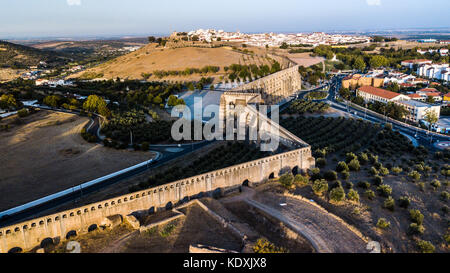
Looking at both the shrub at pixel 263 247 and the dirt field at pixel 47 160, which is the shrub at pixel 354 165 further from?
the dirt field at pixel 47 160

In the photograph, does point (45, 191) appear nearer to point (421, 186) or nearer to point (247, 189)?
point (247, 189)

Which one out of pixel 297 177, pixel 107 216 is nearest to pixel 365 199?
pixel 297 177

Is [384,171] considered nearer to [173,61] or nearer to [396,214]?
[396,214]

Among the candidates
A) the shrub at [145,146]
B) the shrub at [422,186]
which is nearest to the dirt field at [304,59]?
the shrub at [145,146]

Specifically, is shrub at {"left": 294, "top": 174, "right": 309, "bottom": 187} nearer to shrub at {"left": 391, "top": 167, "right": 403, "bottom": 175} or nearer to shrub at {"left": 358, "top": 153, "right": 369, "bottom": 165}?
shrub at {"left": 358, "top": 153, "right": 369, "bottom": 165}

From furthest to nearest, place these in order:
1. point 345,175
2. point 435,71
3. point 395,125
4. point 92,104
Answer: point 435,71
point 92,104
point 395,125
point 345,175

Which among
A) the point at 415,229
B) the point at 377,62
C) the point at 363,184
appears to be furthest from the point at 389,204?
the point at 377,62
